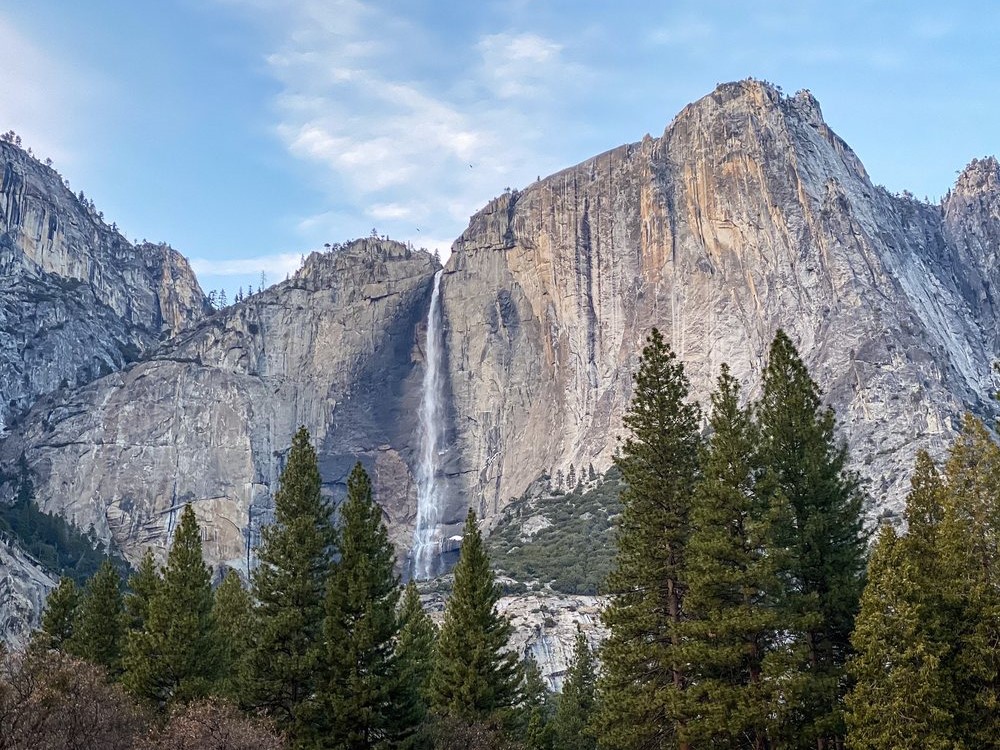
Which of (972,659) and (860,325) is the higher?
(860,325)

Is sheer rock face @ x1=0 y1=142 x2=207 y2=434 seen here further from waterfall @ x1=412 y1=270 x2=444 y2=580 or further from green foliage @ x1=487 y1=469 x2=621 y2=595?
green foliage @ x1=487 y1=469 x2=621 y2=595

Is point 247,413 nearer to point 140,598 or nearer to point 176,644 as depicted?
point 140,598

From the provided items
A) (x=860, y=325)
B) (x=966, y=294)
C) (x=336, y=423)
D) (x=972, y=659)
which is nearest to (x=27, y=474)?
(x=336, y=423)

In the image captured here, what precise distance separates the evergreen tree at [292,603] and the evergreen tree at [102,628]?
14.2m

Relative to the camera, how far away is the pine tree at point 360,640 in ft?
99.2

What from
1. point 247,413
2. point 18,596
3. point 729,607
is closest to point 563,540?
point 18,596

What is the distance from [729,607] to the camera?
2622 cm

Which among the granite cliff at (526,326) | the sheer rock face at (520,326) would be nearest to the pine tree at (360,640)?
the granite cliff at (526,326)

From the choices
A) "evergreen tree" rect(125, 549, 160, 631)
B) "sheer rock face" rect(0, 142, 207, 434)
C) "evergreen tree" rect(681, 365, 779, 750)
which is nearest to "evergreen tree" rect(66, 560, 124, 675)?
"evergreen tree" rect(125, 549, 160, 631)

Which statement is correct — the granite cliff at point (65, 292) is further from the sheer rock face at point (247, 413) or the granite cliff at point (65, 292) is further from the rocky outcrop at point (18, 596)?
the rocky outcrop at point (18, 596)

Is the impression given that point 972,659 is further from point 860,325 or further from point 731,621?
point 860,325

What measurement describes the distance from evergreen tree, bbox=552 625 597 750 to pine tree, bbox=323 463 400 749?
56.6 feet

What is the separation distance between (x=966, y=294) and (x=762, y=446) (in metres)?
115

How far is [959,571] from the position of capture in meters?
26.7
